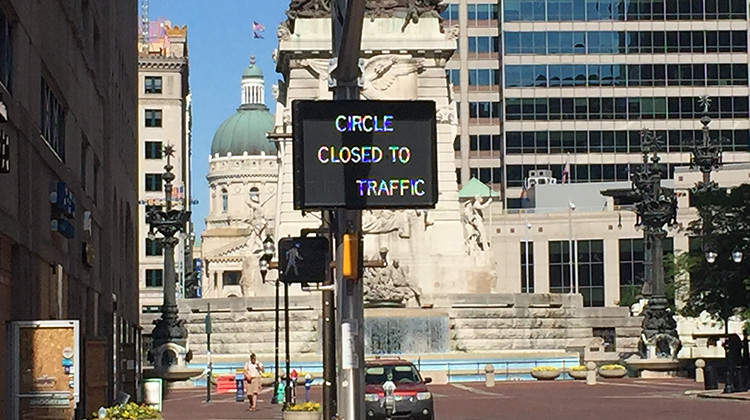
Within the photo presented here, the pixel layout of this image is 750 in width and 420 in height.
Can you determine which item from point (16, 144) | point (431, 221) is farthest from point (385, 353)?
point (16, 144)

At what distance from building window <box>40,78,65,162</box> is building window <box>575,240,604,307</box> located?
91153 mm

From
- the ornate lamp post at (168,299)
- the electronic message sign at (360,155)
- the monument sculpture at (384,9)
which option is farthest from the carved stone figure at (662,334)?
the electronic message sign at (360,155)

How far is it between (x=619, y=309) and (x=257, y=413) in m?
38.1

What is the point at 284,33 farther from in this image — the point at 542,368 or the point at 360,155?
the point at 360,155

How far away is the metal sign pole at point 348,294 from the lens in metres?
17.8

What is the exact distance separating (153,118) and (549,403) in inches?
4195

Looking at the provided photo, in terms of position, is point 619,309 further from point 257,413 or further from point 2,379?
point 2,379

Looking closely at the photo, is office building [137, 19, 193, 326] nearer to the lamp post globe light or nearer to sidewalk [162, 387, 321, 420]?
sidewalk [162, 387, 321, 420]

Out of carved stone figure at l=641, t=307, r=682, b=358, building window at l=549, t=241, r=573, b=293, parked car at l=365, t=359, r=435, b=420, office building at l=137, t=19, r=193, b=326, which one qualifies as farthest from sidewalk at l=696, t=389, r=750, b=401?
office building at l=137, t=19, r=193, b=326

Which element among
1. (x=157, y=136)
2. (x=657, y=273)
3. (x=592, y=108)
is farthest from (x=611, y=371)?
(x=157, y=136)

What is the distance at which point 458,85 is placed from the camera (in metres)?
135

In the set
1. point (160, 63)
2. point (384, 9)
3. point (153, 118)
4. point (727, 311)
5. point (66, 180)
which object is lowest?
point (727, 311)

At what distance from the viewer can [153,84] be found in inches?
6019

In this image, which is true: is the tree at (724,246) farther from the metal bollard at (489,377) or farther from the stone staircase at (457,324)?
the stone staircase at (457,324)
